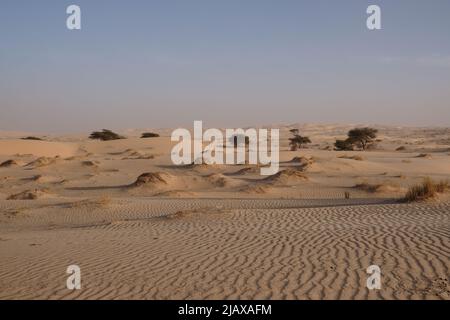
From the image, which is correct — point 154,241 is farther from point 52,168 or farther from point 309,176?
point 52,168

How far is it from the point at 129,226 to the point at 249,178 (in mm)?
13511

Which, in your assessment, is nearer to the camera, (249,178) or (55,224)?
(55,224)

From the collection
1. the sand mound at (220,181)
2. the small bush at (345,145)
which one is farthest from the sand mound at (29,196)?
the small bush at (345,145)

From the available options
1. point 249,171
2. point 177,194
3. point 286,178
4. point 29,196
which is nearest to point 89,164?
point 249,171

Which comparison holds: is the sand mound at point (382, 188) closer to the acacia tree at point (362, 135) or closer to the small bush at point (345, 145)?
the small bush at point (345, 145)

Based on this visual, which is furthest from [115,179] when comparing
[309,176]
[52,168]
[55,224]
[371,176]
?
[371,176]

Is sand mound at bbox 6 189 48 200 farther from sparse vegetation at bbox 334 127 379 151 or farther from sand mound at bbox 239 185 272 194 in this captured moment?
sparse vegetation at bbox 334 127 379 151

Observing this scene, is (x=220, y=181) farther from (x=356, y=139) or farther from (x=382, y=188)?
(x=356, y=139)

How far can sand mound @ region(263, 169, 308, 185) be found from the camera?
2358 centimetres

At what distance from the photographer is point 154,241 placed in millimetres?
10023

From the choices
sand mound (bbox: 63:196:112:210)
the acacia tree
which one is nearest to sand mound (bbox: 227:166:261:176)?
sand mound (bbox: 63:196:112:210)
